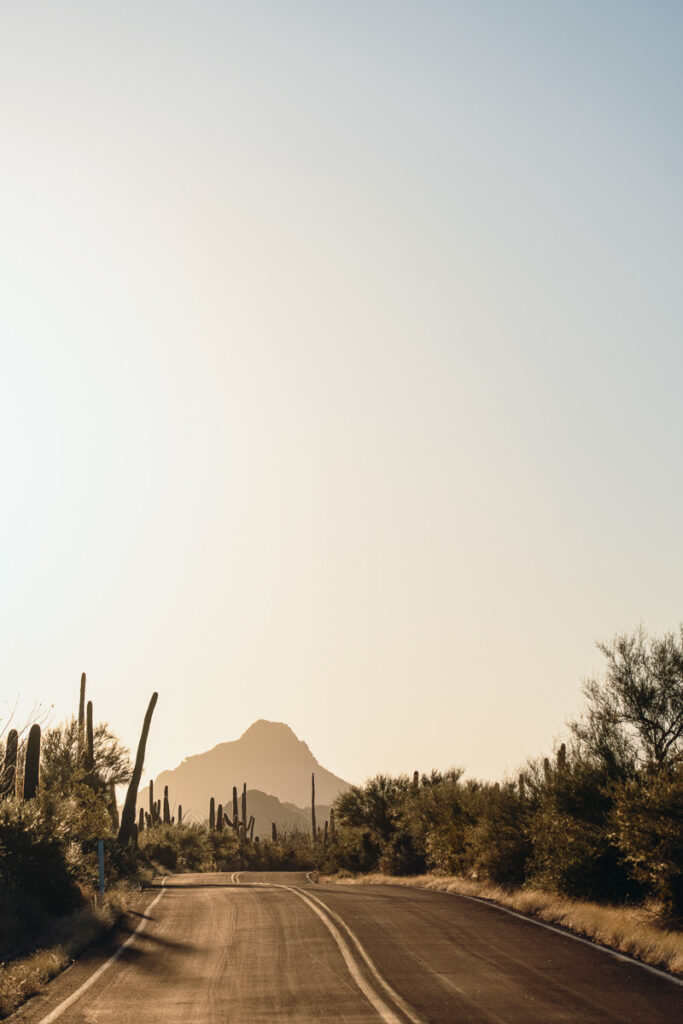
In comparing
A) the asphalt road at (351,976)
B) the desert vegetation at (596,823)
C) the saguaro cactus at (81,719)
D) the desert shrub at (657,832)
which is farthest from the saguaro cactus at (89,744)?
the desert shrub at (657,832)

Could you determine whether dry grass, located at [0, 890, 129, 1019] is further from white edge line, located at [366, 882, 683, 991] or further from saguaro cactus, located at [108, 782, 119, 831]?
saguaro cactus, located at [108, 782, 119, 831]

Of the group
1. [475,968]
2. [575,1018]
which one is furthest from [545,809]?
[575,1018]

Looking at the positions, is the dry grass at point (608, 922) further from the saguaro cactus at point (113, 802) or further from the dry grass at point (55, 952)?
the saguaro cactus at point (113, 802)

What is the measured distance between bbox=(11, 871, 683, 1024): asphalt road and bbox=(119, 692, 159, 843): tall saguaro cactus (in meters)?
20.8

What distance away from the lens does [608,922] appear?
1833cm

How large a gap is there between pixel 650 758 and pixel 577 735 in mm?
1927

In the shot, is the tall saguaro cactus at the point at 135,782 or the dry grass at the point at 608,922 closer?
the dry grass at the point at 608,922

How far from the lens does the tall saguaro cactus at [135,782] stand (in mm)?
41906

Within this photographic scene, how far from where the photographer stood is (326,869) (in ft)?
158

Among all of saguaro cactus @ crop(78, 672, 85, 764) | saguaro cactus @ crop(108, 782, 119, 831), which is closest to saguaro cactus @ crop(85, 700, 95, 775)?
saguaro cactus @ crop(78, 672, 85, 764)

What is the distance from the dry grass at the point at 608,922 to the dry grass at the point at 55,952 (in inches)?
342

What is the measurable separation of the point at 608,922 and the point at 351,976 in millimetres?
6368

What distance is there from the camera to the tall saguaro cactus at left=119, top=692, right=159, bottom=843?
41.9 metres

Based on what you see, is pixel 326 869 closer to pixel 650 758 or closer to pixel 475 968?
pixel 650 758
